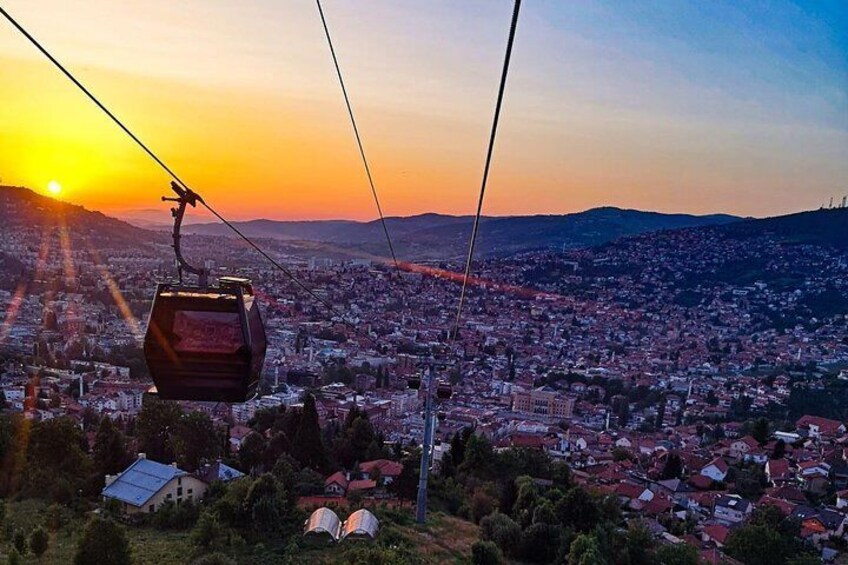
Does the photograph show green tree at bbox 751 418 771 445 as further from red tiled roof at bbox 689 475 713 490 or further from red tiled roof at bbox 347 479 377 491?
red tiled roof at bbox 347 479 377 491

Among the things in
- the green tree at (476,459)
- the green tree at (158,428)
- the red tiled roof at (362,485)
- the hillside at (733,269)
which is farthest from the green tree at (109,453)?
the hillside at (733,269)

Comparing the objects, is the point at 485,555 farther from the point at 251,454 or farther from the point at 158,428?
the point at 158,428

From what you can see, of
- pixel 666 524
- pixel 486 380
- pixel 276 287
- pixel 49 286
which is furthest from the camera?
pixel 276 287

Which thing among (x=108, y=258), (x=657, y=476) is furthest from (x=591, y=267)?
(x=657, y=476)

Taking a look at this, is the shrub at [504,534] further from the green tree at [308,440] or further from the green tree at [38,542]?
the green tree at [38,542]

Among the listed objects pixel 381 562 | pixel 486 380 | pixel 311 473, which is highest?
pixel 381 562

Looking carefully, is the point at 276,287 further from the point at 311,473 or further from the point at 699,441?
the point at 311,473
